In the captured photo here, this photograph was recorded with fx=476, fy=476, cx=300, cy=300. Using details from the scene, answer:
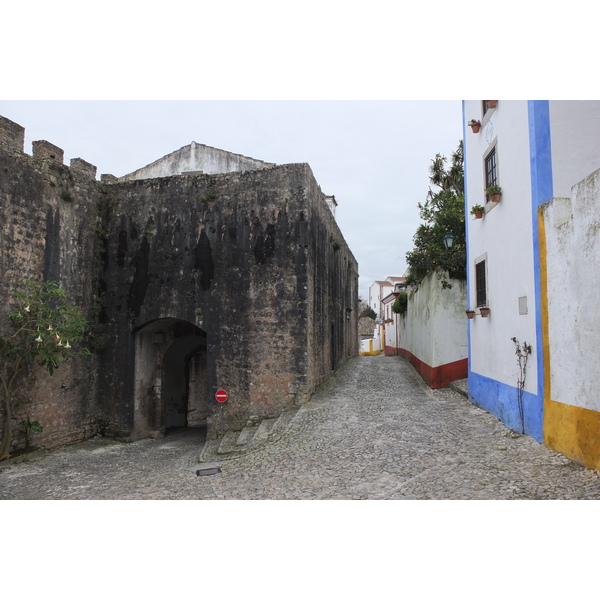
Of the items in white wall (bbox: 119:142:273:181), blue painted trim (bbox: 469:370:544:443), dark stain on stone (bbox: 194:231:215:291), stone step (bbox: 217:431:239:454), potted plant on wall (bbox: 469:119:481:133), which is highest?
white wall (bbox: 119:142:273:181)

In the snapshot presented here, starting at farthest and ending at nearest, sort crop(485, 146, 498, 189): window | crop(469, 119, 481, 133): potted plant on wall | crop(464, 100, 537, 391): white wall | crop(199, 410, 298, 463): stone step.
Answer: crop(469, 119, 481, 133): potted plant on wall → crop(485, 146, 498, 189): window → crop(199, 410, 298, 463): stone step → crop(464, 100, 537, 391): white wall

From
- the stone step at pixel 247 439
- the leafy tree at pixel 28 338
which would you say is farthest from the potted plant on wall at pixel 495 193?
the leafy tree at pixel 28 338

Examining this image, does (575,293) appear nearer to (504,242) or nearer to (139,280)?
(504,242)

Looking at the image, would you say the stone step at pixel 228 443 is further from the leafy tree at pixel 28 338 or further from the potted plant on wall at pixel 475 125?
the potted plant on wall at pixel 475 125

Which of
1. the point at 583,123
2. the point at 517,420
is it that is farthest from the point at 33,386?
the point at 583,123

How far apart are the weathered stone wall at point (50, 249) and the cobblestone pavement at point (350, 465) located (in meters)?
0.78

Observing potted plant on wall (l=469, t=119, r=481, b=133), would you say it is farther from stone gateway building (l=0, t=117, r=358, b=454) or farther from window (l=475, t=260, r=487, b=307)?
stone gateway building (l=0, t=117, r=358, b=454)

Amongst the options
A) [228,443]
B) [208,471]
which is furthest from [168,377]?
[208,471]

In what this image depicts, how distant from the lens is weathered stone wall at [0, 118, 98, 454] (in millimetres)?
8984

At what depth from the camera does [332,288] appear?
14203 mm

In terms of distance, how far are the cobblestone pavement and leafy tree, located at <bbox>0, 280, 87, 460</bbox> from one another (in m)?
1.24

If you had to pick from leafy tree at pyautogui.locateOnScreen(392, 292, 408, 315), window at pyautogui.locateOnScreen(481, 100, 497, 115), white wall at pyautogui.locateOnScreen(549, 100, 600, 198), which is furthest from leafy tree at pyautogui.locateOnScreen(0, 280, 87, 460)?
leafy tree at pyautogui.locateOnScreen(392, 292, 408, 315)

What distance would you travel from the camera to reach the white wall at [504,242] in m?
7.22

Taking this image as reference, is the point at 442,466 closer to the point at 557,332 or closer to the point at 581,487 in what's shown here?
the point at 581,487
